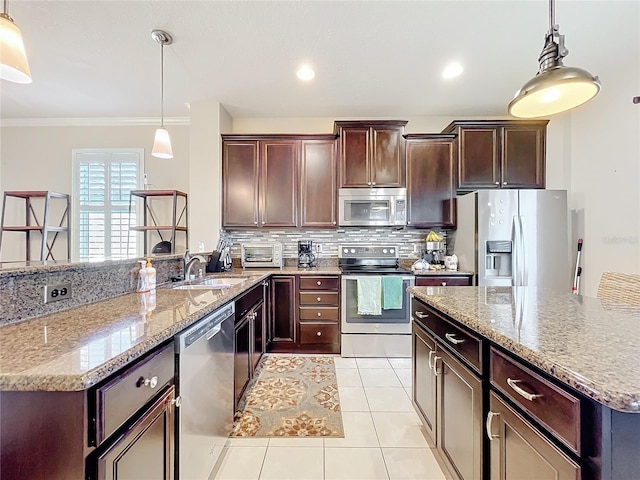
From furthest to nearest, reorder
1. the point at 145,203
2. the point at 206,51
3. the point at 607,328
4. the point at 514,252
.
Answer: the point at 145,203
the point at 514,252
the point at 206,51
the point at 607,328

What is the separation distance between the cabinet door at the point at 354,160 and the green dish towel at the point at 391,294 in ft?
3.76

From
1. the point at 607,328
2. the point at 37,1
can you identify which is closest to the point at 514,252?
the point at 607,328

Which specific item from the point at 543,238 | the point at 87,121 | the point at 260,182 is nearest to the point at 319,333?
the point at 260,182

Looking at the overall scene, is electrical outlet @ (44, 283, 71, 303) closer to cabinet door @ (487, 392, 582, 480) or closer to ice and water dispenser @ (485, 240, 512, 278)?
cabinet door @ (487, 392, 582, 480)

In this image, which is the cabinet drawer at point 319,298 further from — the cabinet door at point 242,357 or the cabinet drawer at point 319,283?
the cabinet door at point 242,357

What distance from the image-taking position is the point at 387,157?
3438 mm

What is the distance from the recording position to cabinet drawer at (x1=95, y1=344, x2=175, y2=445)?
724 millimetres

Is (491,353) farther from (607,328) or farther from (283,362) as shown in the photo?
(283,362)

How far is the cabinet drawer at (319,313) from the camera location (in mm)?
3191

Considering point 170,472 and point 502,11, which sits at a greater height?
point 502,11

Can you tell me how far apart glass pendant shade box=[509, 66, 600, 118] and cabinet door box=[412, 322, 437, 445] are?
4.10 ft

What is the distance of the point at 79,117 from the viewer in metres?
3.94

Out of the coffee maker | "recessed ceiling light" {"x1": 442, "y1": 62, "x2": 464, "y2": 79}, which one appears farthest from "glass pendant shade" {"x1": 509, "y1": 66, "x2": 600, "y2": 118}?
the coffee maker

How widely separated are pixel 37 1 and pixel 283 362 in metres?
3.40
